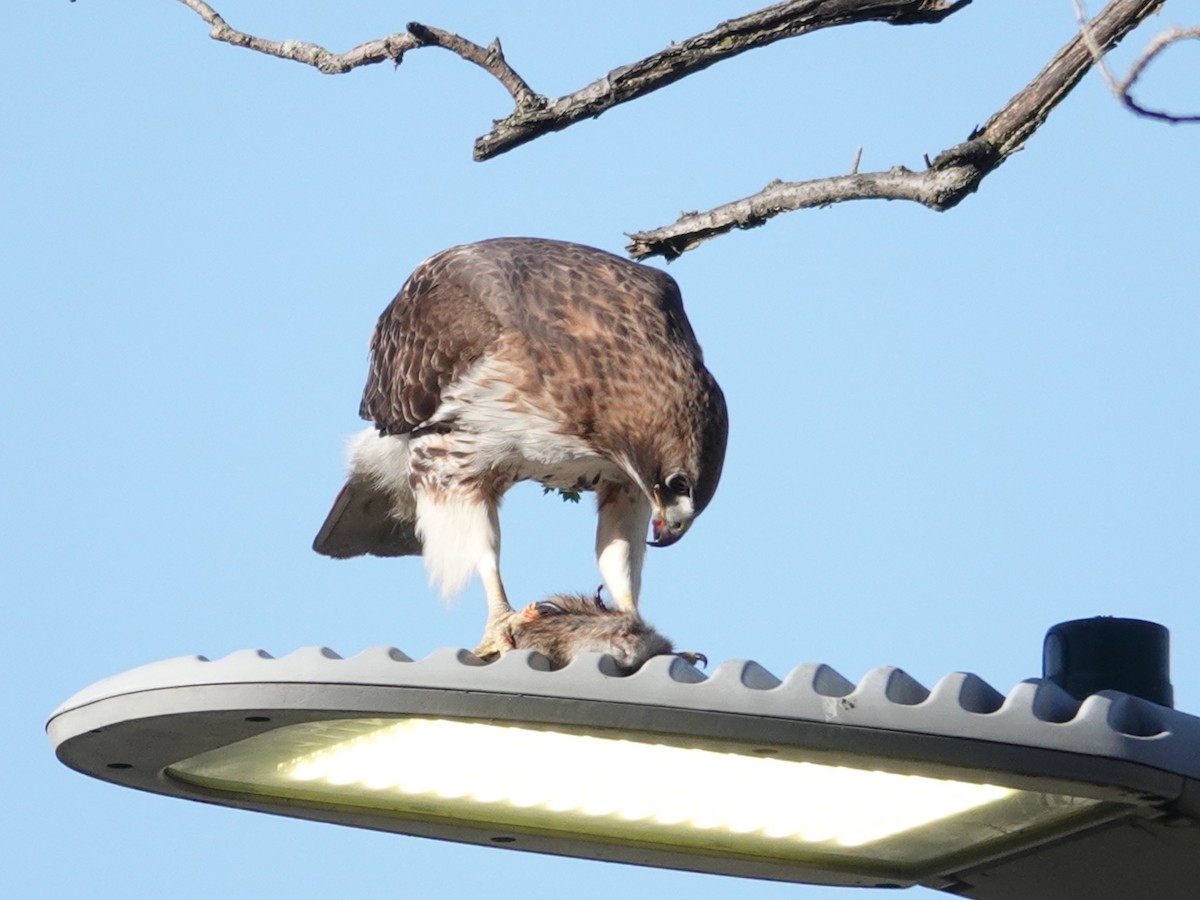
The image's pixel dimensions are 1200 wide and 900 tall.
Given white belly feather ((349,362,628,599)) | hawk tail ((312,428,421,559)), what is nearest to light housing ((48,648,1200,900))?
white belly feather ((349,362,628,599))

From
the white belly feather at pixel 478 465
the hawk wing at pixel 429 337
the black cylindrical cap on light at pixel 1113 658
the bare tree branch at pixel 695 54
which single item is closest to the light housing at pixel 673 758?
the black cylindrical cap on light at pixel 1113 658

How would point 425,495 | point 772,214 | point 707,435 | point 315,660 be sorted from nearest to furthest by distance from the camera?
point 315,660
point 772,214
point 707,435
point 425,495

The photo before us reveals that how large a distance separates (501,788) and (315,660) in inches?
21.9

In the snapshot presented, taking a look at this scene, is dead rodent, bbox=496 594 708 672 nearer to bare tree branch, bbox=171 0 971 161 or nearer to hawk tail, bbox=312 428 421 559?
bare tree branch, bbox=171 0 971 161

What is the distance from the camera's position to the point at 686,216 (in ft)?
15.9

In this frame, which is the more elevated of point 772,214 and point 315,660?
point 772,214

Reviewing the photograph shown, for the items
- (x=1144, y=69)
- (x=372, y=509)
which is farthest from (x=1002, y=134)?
(x=372, y=509)

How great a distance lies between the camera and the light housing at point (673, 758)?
2535mm

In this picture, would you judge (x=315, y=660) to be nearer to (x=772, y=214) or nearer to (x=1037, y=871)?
(x=1037, y=871)

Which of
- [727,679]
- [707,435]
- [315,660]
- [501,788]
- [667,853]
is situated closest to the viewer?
[727,679]

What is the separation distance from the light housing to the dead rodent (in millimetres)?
463

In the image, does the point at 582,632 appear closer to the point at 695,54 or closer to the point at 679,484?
the point at 679,484

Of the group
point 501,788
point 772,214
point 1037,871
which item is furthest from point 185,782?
point 772,214

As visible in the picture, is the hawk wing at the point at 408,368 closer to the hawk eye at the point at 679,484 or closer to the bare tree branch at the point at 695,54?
the hawk eye at the point at 679,484
